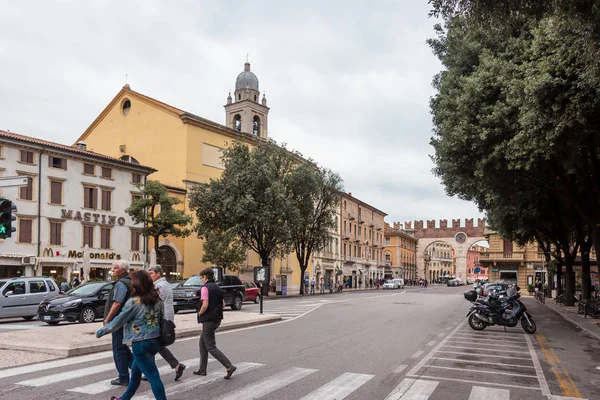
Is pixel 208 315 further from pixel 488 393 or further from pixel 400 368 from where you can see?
pixel 488 393

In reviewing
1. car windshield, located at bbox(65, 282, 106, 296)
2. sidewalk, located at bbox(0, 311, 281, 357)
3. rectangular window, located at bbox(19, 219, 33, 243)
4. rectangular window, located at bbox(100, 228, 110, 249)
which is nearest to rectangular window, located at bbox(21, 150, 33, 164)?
rectangular window, located at bbox(19, 219, 33, 243)

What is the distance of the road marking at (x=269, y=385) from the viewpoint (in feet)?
24.3

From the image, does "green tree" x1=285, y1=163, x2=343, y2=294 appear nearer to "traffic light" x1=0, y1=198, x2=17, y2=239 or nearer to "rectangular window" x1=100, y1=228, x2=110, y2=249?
"rectangular window" x1=100, y1=228, x2=110, y2=249

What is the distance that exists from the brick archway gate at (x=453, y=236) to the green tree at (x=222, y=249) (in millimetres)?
68759

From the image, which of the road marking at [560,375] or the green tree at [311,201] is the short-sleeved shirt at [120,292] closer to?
the road marking at [560,375]

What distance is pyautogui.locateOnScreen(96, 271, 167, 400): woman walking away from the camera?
20.3 feet

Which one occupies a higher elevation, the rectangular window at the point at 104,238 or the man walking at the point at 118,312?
the rectangular window at the point at 104,238

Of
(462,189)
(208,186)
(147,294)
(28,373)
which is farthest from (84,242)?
(147,294)

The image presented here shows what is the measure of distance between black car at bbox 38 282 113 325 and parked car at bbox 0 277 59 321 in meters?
1.94

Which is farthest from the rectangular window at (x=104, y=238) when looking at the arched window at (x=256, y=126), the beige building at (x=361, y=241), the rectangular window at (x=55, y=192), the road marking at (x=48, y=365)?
the beige building at (x=361, y=241)

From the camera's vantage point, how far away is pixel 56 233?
118 feet

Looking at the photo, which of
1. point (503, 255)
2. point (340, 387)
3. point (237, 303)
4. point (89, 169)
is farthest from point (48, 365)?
point (503, 255)

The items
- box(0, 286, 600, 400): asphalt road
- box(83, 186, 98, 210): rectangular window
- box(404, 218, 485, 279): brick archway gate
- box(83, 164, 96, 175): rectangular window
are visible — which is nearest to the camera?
box(0, 286, 600, 400): asphalt road

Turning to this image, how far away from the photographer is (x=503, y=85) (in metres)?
15.4
